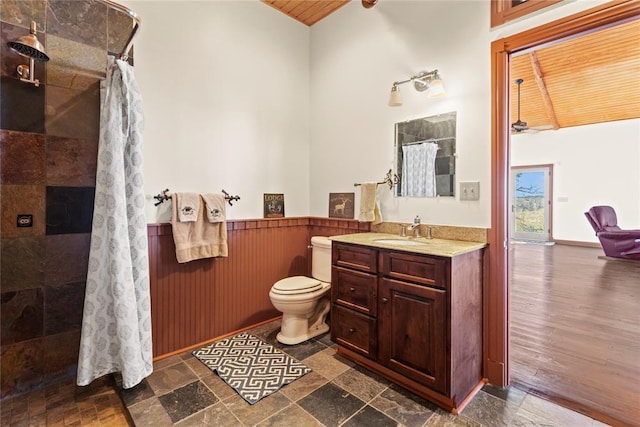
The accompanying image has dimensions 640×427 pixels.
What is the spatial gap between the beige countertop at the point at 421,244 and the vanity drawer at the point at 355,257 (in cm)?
4

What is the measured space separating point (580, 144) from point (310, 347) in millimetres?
8159

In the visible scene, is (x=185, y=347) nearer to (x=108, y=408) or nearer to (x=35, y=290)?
(x=108, y=408)

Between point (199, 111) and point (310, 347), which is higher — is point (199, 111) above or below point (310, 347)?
above

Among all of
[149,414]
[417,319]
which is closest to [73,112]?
[149,414]

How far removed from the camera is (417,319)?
71.6 inches

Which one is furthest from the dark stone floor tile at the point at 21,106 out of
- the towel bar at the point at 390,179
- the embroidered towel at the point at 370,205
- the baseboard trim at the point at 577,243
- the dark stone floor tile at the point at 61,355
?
the baseboard trim at the point at 577,243

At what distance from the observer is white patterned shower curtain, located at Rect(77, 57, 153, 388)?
1.79m

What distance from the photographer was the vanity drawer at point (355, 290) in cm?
205

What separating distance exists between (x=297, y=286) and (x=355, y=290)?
56 centimetres

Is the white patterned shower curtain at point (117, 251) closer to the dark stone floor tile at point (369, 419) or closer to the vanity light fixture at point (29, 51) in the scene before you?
the vanity light fixture at point (29, 51)

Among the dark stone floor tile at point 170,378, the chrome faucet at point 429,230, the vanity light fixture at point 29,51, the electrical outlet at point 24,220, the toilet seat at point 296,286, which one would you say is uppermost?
the vanity light fixture at point 29,51

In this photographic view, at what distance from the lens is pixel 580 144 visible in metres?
7.13

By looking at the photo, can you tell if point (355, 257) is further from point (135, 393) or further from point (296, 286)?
point (135, 393)

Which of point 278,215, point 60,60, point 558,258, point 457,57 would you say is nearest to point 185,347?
point 278,215
